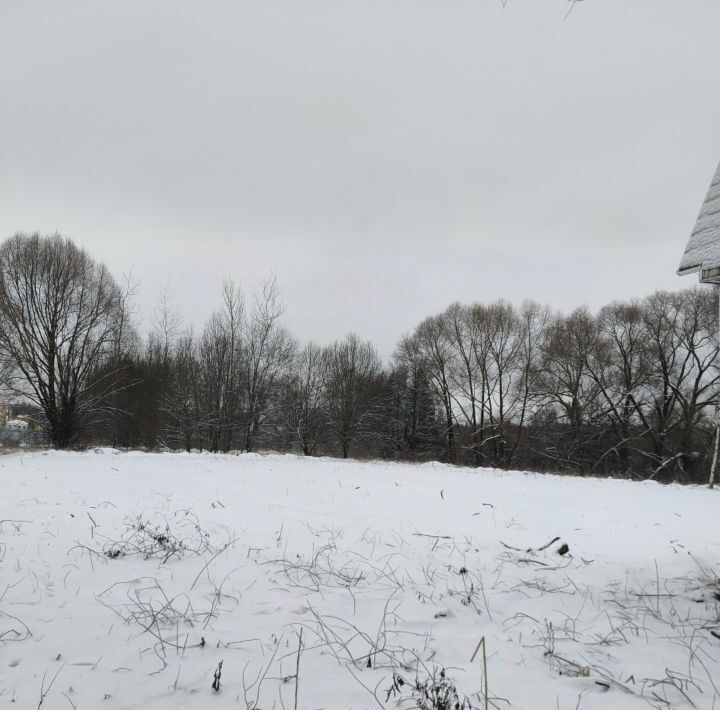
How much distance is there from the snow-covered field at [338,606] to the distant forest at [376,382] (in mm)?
15720

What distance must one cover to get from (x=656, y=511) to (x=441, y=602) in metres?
6.86

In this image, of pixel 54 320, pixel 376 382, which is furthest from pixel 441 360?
pixel 54 320

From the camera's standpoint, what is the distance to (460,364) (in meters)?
32.1

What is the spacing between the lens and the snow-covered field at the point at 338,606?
7.75 feet

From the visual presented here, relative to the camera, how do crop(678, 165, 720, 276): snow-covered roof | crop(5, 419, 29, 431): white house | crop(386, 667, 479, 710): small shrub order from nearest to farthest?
crop(386, 667, 479, 710): small shrub, crop(678, 165, 720, 276): snow-covered roof, crop(5, 419, 29, 431): white house

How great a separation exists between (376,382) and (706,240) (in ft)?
99.1

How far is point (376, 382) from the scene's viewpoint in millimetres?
34031

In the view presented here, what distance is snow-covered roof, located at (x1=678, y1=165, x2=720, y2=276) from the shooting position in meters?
3.88

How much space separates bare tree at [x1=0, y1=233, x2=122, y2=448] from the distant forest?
6 cm

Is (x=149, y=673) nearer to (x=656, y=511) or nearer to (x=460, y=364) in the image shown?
(x=656, y=511)

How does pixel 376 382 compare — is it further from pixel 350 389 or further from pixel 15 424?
pixel 15 424

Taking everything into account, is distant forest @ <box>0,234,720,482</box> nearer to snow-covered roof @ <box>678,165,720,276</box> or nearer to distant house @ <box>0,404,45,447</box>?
distant house @ <box>0,404,45,447</box>

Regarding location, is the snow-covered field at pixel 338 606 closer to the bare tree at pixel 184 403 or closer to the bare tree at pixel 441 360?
the bare tree at pixel 184 403

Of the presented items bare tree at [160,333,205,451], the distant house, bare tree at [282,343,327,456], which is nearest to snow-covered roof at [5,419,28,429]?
the distant house
